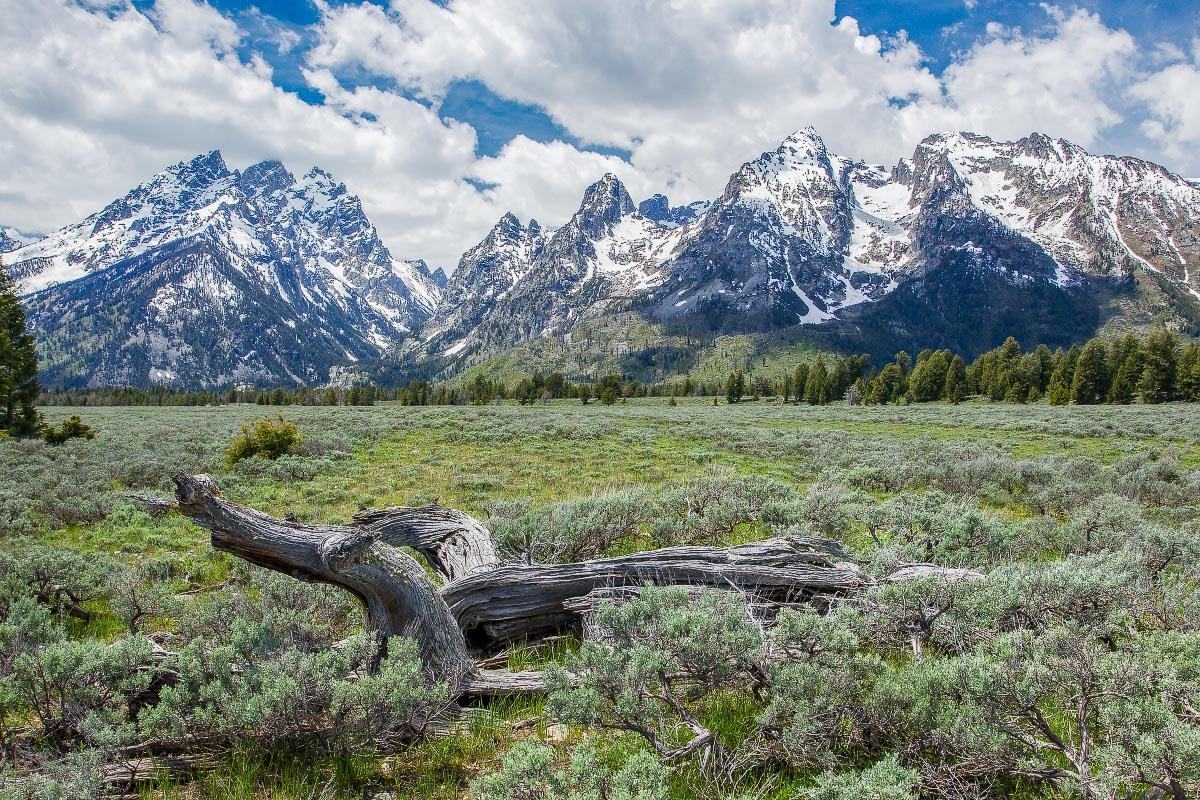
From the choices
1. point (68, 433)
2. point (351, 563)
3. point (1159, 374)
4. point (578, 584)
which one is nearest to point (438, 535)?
point (578, 584)

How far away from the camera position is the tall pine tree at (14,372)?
2409 centimetres

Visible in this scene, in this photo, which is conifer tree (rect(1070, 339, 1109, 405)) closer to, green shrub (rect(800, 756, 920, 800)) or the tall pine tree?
green shrub (rect(800, 756, 920, 800))

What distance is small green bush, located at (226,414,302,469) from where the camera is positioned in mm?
19500

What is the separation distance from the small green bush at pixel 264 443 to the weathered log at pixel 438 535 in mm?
15439

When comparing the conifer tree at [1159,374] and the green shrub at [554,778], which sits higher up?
the conifer tree at [1159,374]

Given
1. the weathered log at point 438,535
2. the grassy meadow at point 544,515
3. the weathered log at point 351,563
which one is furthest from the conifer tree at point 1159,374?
the weathered log at point 351,563

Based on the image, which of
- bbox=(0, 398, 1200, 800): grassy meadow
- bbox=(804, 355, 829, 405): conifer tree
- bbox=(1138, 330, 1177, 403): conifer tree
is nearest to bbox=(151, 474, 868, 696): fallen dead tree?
bbox=(0, 398, 1200, 800): grassy meadow

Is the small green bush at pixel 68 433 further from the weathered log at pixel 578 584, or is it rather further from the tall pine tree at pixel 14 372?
the weathered log at pixel 578 584

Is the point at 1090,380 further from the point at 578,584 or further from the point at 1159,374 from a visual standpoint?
the point at 578,584

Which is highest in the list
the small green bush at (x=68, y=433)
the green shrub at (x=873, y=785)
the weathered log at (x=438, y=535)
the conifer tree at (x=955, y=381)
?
the conifer tree at (x=955, y=381)

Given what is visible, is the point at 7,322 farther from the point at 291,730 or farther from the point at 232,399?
the point at 232,399

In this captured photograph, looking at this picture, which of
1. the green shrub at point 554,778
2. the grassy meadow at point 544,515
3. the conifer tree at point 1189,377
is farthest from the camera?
the conifer tree at point 1189,377

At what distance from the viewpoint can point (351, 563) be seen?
4258 mm

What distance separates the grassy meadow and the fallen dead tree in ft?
1.39
